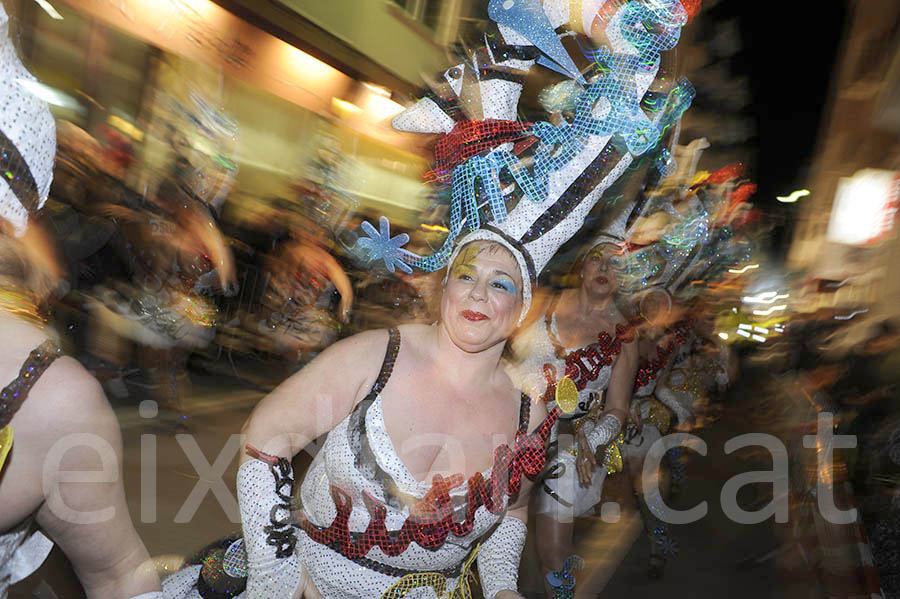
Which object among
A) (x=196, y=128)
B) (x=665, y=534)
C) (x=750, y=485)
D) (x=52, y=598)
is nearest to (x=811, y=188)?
(x=750, y=485)

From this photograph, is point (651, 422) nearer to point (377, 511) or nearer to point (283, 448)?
point (377, 511)

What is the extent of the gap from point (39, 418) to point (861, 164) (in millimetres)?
18900

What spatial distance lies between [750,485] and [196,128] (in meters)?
7.03

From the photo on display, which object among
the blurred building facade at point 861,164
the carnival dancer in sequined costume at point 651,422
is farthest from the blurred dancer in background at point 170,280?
the blurred building facade at point 861,164

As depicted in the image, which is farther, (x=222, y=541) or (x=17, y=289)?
(x=222, y=541)

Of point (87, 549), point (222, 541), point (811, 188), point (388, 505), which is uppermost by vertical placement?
point (811, 188)

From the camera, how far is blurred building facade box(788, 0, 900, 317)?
32.4 feet

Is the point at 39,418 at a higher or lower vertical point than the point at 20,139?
lower

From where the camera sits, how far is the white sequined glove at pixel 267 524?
1.75 m

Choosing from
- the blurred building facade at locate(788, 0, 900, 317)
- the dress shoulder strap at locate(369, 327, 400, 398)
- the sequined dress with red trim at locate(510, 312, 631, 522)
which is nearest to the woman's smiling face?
the dress shoulder strap at locate(369, 327, 400, 398)

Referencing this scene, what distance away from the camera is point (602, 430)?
11.8ft

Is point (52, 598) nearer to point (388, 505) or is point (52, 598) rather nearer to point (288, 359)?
point (388, 505)

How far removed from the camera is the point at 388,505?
1890 mm

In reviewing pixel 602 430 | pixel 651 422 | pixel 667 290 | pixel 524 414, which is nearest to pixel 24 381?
pixel 524 414
